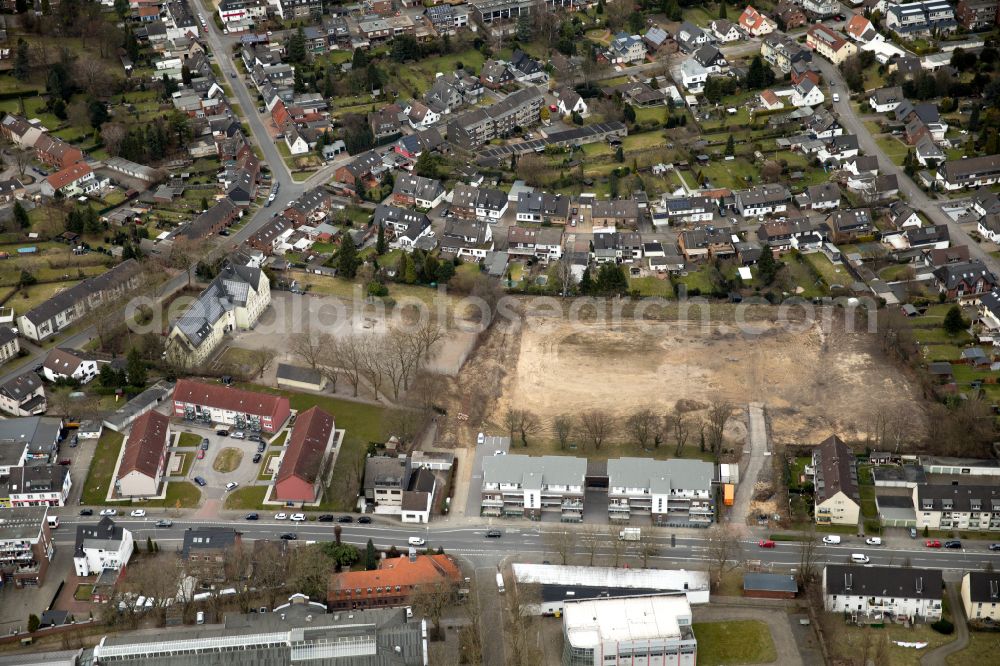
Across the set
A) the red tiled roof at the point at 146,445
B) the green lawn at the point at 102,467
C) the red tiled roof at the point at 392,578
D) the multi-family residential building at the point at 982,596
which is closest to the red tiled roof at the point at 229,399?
the red tiled roof at the point at 146,445

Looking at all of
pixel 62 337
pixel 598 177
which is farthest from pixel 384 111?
pixel 62 337

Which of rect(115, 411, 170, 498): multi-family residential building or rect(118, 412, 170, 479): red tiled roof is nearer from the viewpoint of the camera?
rect(115, 411, 170, 498): multi-family residential building

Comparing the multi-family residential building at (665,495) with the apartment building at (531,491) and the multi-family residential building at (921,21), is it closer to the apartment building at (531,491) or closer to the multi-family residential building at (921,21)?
the apartment building at (531,491)

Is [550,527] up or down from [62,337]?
down

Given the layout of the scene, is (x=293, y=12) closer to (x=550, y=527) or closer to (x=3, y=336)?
(x=3, y=336)

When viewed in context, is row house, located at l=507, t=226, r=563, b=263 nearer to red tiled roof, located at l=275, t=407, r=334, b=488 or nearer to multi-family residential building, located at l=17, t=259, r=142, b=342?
red tiled roof, located at l=275, t=407, r=334, b=488

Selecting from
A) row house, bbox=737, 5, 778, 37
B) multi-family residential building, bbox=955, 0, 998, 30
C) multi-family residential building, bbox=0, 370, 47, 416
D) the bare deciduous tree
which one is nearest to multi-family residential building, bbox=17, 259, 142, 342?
multi-family residential building, bbox=0, 370, 47, 416
